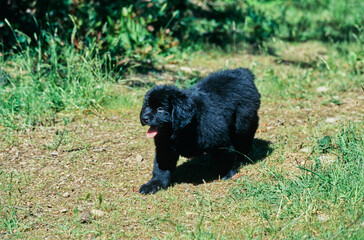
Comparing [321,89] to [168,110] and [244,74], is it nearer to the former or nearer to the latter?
[244,74]

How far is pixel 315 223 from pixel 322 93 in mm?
3470

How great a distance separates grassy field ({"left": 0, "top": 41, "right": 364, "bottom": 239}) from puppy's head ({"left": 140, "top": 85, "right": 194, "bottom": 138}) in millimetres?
618

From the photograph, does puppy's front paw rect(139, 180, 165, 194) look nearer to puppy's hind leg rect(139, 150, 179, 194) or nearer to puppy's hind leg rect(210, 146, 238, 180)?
puppy's hind leg rect(139, 150, 179, 194)

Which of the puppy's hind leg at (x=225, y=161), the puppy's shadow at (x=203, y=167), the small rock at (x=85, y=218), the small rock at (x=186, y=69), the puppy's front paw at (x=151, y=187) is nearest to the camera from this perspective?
the small rock at (x=85, y=218)

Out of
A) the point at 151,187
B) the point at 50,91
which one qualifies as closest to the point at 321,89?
the point at 151,187

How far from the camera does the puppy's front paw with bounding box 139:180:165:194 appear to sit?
3801 millimetres

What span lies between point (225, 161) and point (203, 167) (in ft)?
1.56

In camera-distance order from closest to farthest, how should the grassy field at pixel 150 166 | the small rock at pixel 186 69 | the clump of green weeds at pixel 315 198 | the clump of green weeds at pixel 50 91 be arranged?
Result: the clump of green weeds at pixel 315 198
the grassy field at pixel 150 166
the clump of green weeds at pixel 50 91
the small rock at pixel 186 69

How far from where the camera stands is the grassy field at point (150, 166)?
3150mm

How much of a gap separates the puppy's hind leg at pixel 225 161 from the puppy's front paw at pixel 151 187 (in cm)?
55

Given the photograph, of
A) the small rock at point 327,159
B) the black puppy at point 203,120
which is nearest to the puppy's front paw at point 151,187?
the black puppy at point 203,120

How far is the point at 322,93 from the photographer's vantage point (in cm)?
615

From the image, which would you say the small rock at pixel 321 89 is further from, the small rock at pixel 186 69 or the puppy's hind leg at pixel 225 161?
the puppy's hind leg at pixel 225 161

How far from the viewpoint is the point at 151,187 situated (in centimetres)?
383
